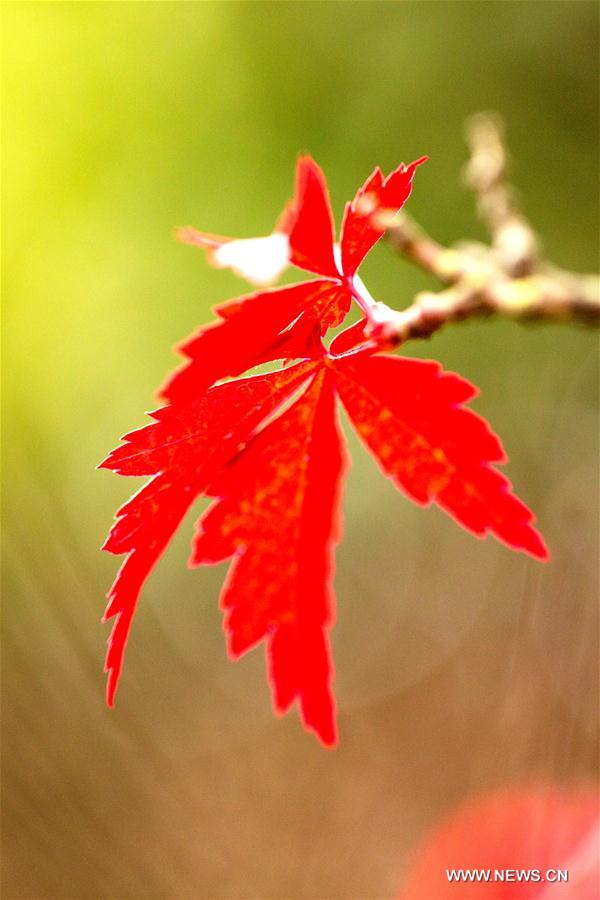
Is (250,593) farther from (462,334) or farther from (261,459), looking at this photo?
(462,334)

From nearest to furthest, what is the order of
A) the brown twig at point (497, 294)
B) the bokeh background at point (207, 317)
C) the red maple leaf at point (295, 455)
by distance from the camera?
the brown twig at point (497, 294) → the red maple leaf at point (295, 455) → the bokeh background at point (207, 317)

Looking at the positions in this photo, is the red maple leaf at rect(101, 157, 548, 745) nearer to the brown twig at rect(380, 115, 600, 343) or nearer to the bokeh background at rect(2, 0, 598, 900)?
the brown twig at rect(380, 115, 600, 343)

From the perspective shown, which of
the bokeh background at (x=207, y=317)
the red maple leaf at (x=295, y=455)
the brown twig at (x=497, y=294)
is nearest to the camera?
the brown twig at (x=497, y=294)

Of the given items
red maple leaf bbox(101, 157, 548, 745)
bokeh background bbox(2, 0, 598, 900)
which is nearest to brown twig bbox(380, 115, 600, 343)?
red maple leaf bbox(101, 157, 548, 745)

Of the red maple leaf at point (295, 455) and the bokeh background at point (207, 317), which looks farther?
the bokeh background at point (207, 317)

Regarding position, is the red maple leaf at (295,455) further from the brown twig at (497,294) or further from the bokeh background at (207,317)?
the bokeh background at (207,317)

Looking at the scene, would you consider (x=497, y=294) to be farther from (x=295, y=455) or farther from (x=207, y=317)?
(x=207, y=317)

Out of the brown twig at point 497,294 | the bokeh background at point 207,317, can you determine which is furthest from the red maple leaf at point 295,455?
the bokeh background at point 207,317
